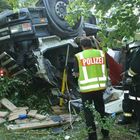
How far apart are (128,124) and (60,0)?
3.57 meters

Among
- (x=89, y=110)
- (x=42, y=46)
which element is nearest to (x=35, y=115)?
(x=42, y=46)

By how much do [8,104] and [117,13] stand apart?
15.1ft

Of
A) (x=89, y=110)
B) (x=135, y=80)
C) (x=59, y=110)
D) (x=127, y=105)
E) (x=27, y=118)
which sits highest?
(x=135, y=80)

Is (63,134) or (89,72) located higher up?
(89,72)

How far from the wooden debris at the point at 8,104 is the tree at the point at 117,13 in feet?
13.5

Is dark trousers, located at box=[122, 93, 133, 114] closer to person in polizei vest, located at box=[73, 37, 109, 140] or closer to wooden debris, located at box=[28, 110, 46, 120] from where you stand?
person in polizei vest, located at box=[73, 37, 109, 140]

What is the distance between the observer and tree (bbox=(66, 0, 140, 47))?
4.89 meters

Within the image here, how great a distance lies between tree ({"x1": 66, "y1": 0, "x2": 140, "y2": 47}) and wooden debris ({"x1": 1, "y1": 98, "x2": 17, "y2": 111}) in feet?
13.5

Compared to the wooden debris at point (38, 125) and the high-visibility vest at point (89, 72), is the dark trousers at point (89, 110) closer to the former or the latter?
the high-visibility vest at point (89, 72)

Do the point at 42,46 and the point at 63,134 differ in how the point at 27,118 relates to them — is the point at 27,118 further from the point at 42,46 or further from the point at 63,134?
the point at 42,46

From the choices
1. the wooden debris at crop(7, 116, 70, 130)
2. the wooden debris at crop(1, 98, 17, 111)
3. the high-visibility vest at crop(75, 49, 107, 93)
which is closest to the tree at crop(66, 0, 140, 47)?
the high-visibility vest at crop(75, 49, 107, 93)

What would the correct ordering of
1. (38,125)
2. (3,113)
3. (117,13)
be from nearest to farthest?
(117,13), (38,125), (3,113)

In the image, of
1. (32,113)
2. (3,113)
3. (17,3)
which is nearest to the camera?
(17,3)

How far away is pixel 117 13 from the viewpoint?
5.05 m
